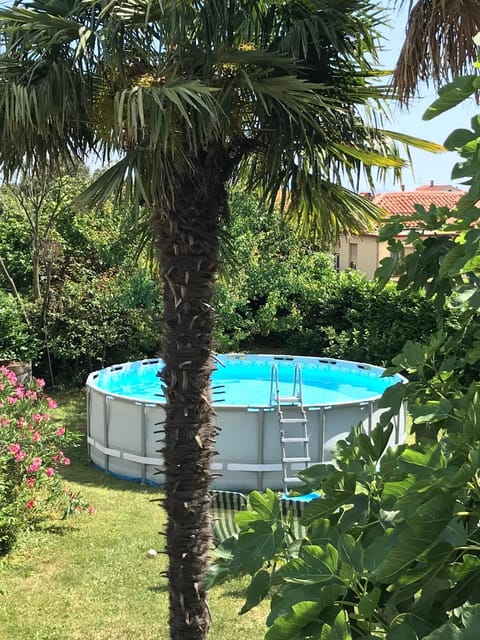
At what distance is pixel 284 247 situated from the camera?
20422 mm

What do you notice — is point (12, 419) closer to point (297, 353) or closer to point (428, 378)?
point (428, 378)

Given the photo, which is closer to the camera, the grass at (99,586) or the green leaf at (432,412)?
the green leaf at (432,412)

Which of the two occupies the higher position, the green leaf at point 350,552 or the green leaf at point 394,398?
the green leaf at point 394,398

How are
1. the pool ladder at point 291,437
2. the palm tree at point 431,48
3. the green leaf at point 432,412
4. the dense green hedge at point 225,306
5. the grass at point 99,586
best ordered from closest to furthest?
the green leaf at point 432,412
the palm tree at point 431,48
the grass at point 99,586
the pool ladder at point 291,437
the dense green hedge at point 225,306

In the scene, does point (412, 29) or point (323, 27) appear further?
point (412, 29)

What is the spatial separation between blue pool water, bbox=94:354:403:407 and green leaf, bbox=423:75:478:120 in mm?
14672

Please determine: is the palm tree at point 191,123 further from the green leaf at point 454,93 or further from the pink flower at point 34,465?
the pink flower at point 34,465

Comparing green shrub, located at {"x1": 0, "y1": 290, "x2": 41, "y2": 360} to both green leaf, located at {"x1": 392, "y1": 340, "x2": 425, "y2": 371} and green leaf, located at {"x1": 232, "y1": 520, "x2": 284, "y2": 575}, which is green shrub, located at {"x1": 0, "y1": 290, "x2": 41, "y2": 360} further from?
green leaf, located at {"x1": 232, "y1": 520, "x2": 284, "y2": 575}

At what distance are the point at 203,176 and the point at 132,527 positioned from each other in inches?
242

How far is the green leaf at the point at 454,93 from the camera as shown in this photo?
119 cm

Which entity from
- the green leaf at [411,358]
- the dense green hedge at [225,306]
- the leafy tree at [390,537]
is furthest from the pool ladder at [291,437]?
the leafy tree at [390,537]

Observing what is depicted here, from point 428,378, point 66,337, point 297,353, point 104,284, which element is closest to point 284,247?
point 297,353

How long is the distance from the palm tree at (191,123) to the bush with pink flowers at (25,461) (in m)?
3.04

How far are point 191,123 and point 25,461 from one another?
526cm
